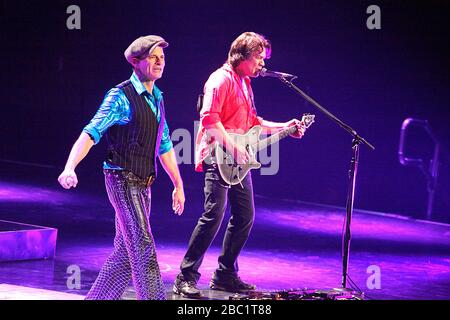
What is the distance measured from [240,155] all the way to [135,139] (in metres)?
1.33

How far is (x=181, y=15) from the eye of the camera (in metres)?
14.1

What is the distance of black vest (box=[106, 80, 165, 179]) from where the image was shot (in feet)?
17.5

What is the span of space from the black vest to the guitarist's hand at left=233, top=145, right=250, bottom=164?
46.1 inches

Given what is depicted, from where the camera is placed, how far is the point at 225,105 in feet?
21.8

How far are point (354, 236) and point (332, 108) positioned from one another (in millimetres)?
2913

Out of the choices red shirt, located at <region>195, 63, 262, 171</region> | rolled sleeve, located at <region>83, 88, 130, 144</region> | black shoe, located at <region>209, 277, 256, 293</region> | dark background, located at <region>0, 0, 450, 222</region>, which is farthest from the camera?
dark background, located at <region>0, 0, 450, 222</region>

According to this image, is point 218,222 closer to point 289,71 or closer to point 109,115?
point 109,115

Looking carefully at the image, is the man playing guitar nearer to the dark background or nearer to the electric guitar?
the electric guitar

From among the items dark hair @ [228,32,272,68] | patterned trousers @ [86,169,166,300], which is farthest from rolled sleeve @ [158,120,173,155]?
dark hair @ [228,32,272,68]

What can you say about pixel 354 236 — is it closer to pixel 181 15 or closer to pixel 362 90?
pixel 362 90

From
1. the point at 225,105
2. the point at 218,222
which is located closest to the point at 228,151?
the point at 225,105

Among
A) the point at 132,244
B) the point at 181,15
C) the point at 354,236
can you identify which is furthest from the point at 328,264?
the point at 181,15

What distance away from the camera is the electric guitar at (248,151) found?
6.61 meters

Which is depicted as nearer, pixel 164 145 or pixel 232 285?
pixel 164 145
